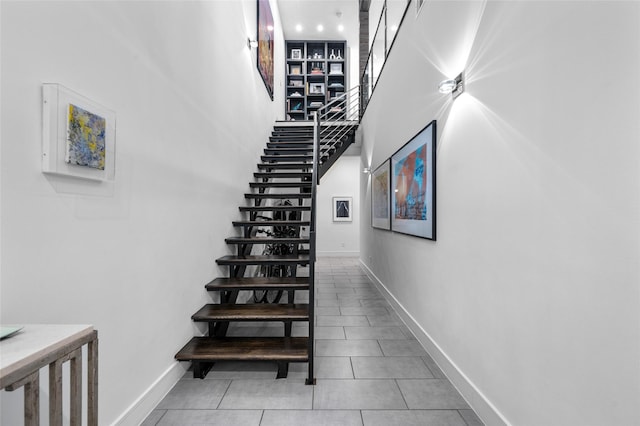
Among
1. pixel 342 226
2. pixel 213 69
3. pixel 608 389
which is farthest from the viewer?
pixel 342 226

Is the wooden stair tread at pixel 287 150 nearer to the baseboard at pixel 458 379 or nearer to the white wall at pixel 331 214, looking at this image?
the white wall at pixel 331 214

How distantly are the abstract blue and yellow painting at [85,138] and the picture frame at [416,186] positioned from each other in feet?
7.57

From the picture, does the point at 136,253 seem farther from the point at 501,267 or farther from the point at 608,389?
the point at 608,389

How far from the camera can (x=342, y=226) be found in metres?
9.25

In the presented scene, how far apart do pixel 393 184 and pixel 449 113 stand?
5.30 ft

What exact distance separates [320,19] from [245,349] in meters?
8.48

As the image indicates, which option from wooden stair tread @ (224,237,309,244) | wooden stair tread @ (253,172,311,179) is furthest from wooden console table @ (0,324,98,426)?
wooden stair tread @ (253,172,311,179)

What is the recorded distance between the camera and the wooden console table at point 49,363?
0.71 metres

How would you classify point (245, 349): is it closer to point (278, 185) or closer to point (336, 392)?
point (336, 392)

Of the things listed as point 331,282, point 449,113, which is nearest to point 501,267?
point 449,113

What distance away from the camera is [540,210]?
1.33 meters

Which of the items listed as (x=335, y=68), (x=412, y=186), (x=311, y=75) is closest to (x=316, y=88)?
(x=311, y=75)

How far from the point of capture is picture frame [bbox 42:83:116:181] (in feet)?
3.93

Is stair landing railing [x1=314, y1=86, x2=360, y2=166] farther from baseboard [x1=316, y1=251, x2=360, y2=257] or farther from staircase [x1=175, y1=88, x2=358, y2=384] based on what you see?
baseboard [x1=316, y1=251, x2=360, y2=257]
